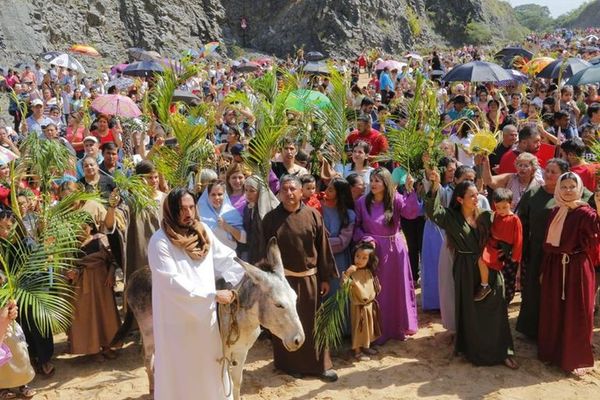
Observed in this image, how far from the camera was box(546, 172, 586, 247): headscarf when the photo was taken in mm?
5547

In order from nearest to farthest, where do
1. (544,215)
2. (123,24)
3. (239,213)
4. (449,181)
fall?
1. (544,215)
2. (239,213)
3. (449,181)
4. (123,24)

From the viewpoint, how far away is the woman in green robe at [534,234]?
602cm

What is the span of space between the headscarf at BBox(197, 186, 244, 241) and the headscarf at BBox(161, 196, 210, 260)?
6.52 feet

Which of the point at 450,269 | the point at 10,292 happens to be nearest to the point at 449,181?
the point at 450,269

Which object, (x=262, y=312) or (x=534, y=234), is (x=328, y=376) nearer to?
(x=262, y=312)

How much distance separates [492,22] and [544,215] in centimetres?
6221

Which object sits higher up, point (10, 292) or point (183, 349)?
point (10, 292)

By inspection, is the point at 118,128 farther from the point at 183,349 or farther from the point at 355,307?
the point at 183,349

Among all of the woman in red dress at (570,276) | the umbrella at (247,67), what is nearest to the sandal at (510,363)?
the woman in red dress at (570,276)

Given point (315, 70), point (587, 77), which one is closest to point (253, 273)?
point (587, 77)

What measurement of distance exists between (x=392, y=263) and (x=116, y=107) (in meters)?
5.47

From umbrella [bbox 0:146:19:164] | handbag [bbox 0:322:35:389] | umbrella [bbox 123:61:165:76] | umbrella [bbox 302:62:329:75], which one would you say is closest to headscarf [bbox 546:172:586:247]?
handbag [bbox 0:322:35:389]

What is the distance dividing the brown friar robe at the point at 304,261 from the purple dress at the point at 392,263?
65cm

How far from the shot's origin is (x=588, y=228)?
5.52 metres
